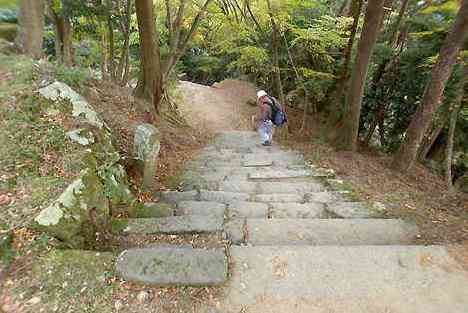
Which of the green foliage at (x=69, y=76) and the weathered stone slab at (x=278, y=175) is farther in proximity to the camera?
the weathered stone slab at (x=278, y=175)

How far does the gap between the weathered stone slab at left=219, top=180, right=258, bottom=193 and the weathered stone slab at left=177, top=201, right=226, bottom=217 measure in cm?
106

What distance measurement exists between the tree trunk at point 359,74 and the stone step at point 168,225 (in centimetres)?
513

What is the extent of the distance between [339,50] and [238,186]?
7.51 m

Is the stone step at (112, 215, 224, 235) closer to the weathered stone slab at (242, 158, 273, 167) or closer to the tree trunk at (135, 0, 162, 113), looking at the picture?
the weathered stone slab at (242, 158, 273, 167)

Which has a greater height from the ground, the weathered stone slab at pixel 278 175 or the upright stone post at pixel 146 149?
the upright stone post at pixel 146 149

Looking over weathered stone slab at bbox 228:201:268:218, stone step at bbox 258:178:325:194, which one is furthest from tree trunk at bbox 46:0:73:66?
weathered stone slab at bbox 228:201:268:218

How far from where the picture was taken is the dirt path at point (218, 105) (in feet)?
43.6

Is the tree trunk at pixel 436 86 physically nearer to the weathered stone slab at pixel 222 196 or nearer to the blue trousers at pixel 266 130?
the blue trousers at pixel 266 130

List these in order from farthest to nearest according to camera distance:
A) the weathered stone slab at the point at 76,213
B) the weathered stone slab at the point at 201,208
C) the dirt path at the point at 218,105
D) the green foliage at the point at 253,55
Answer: the dirt path at the point at 218,105 → the green foliage at the point at 253,55 → the weathered stone slab at the point at 201,208 → the weathered stone slab at the point at 76,213

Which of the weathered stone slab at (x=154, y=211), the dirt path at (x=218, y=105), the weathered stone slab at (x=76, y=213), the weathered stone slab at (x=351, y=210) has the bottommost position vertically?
the dirt path at (x=218, y=105)


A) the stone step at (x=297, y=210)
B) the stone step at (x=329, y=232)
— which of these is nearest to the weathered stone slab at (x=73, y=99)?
the stone step at (x=329, y=232)

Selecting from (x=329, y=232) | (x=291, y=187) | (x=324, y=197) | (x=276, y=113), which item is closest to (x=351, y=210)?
(x=324, y=197)

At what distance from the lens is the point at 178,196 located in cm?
433

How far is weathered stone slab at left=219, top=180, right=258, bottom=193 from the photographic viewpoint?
4.86 m
